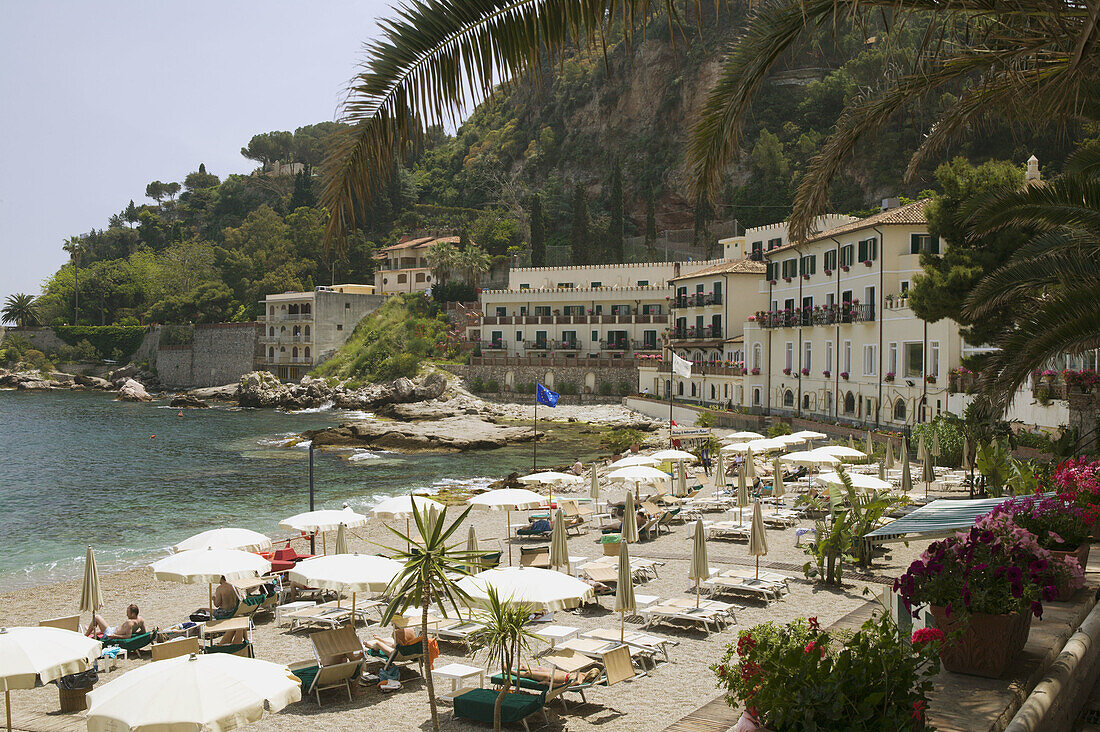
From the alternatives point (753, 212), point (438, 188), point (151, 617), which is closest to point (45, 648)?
point (151, 617)

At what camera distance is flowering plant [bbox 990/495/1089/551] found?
7449 mm

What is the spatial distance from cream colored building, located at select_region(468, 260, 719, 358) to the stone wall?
30.7 metres

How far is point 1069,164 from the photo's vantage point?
10.5 meters

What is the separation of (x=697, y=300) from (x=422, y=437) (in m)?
19.8

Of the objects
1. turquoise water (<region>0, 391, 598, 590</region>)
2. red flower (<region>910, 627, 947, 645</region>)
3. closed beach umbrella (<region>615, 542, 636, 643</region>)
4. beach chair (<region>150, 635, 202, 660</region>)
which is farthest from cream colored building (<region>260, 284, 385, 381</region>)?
red flower (<region>910, 627, 947, 645</region>)

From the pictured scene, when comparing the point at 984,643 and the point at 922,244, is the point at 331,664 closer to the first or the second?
the point at 984,643

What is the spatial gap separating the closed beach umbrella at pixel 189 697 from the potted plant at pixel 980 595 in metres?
5.52

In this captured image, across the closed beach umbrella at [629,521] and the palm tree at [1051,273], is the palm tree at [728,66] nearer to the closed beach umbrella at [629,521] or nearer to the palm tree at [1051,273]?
the palm tree at [1051,273]

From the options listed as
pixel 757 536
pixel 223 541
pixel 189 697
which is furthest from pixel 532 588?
pixel 223 541

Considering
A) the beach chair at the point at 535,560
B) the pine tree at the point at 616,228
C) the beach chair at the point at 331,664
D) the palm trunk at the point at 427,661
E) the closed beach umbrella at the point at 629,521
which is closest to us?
the palm trunk at the point at 427,661

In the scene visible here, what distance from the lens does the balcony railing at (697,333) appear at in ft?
173

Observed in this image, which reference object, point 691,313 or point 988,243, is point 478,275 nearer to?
point 691,313

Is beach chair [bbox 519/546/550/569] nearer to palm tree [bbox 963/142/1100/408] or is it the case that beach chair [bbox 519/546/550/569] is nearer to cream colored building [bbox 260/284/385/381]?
palm tree [bbox 963/142/1100/408]

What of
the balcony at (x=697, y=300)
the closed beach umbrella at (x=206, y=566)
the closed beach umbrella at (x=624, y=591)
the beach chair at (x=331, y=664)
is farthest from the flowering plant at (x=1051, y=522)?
the balcony at (x=697, y=300)
